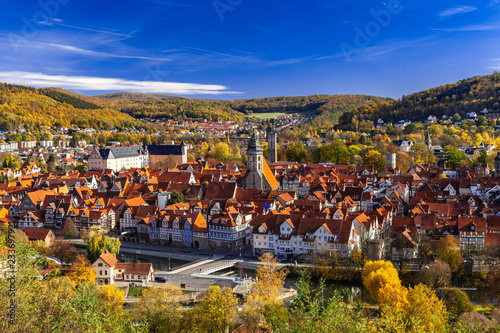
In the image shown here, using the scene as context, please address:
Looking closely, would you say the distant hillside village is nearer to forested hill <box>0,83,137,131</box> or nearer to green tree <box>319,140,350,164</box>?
green tree <box>319,140,350,164</box>

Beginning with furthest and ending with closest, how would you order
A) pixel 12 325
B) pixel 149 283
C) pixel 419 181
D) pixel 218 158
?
1. pixel 218 158
2. pixel 419 181
3. pixel 149 283
4. pixel 12 325

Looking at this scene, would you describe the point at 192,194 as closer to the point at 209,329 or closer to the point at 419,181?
the point at 419,181

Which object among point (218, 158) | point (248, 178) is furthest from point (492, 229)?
point (218, 158)

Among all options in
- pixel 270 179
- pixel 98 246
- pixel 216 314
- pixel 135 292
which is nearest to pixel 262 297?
pixel 216 314

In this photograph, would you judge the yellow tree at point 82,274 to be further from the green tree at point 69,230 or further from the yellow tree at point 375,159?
the yellow tree at point 375,159

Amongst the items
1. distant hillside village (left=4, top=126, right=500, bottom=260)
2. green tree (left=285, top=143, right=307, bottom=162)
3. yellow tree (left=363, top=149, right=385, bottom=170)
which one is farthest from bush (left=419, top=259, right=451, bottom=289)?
green tree (left=285, top=143, right=307, bottom=162)

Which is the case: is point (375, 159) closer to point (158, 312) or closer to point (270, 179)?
point (270, 179)
